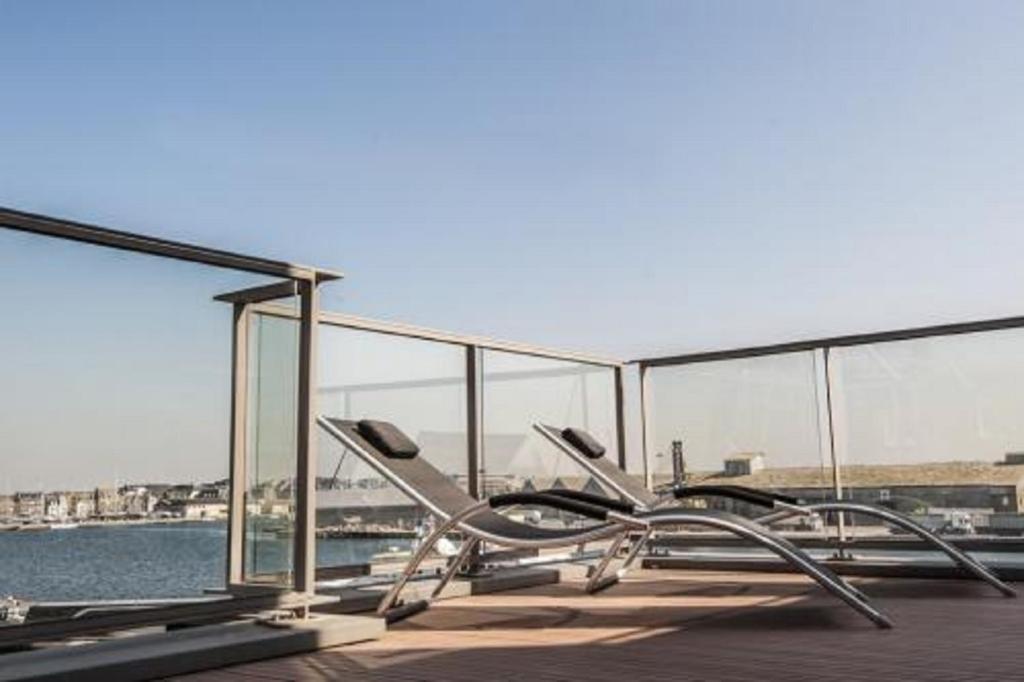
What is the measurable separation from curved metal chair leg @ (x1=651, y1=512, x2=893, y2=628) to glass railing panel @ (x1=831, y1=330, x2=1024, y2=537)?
1.84 meters

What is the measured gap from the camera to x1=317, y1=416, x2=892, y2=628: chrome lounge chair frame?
4246 millimetres

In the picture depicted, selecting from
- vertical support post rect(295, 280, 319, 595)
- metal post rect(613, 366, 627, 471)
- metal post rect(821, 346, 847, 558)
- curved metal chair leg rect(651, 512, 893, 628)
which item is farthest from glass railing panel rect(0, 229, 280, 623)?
metal post rect(821, 346, 847, 558)

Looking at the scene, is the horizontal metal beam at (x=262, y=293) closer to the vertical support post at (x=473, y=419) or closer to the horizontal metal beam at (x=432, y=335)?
the horizontal metal beam at (x=432, y=335)

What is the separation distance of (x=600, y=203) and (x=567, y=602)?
15.9 metres

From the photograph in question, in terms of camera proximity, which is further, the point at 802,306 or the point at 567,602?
the point at 802,306

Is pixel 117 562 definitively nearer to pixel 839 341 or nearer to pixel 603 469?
pixel 603 469

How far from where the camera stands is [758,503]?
5.73 m

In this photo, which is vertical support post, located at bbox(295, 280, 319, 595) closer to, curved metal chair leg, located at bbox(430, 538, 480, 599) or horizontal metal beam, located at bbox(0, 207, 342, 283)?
horizontal metal beam, located at bbox(0, 207, 342, 283)

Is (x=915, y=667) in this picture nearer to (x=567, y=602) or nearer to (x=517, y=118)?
(x=567, y=602)

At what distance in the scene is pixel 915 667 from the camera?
3221 mm

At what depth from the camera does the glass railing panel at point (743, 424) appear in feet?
21.2

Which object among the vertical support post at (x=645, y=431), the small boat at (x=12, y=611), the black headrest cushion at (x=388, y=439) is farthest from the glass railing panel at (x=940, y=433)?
the small boat at (x=12, y=611)

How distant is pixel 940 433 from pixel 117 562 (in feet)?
15.3

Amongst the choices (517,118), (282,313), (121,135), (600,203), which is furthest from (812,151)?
(121,135)
